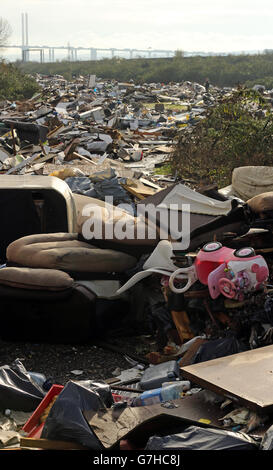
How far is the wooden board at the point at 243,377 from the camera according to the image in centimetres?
322

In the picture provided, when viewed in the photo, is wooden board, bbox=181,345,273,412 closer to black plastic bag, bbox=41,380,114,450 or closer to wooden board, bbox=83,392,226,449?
wooden board, bbox=83,392,226,449

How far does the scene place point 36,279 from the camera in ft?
16.3

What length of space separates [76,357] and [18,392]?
95 centimetres

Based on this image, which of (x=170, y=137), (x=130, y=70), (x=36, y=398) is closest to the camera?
(x=36, y=398)

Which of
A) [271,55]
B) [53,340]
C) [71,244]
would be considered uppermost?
[271,55]

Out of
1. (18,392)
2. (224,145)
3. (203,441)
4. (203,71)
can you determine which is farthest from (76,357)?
(203,71)

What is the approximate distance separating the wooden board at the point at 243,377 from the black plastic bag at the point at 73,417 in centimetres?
58

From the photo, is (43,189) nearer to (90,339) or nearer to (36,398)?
(90,339)

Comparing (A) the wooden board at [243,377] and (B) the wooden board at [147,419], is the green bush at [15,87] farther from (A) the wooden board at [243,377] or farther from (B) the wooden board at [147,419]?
(B) the wooden board at [147,419]

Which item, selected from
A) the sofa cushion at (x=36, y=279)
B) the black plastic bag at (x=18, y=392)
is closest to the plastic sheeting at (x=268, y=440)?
the black plastic bag at (x=18, y=392)

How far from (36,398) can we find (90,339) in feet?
3.56

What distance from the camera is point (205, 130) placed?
12.7 m

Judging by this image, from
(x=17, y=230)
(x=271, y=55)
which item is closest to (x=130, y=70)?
(x=271, y=55)

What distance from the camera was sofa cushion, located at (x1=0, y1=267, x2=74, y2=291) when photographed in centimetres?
492
